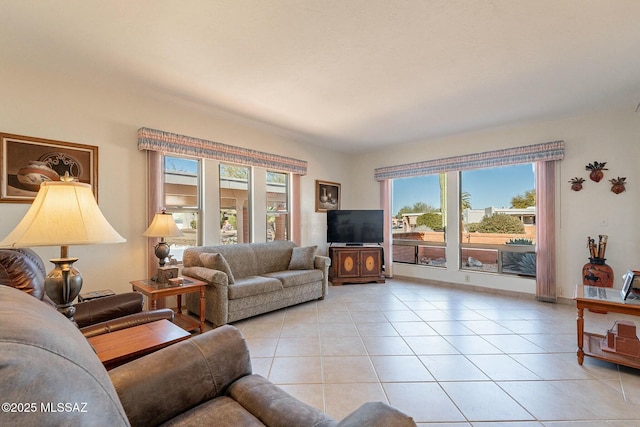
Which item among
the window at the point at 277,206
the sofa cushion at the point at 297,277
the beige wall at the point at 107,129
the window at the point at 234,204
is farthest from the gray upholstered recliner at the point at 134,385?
the window at the point at 277,206

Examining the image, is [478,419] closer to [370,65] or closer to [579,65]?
[370,65]

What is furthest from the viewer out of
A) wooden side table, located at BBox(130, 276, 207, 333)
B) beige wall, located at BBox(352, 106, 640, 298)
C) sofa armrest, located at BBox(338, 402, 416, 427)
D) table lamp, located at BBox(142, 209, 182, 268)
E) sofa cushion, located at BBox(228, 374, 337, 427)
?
beige wall, located at BBox(352, 106, 640, 298)

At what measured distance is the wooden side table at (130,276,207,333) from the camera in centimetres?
270

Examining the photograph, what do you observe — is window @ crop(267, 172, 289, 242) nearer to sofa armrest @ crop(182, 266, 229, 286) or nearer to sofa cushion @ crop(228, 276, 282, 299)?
sofa cushion @ crop(228, 276, 282, 299)

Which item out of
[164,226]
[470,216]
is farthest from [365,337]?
[470,216]

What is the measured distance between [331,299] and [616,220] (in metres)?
3.98

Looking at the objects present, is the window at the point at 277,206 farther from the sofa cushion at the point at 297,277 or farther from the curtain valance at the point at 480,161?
the curtain valance at the point at 480,161

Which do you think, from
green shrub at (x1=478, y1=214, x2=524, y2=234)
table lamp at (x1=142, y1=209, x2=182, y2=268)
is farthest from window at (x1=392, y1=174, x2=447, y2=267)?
table lamp at (x1=142, y1=209, x2=182, y2=268)

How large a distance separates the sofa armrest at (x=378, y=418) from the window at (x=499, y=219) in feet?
15.3

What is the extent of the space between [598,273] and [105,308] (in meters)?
5.32

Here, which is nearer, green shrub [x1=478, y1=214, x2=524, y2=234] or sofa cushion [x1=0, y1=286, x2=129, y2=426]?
sofa cushion [x1=0, y1=286, x2=129, y2=426]

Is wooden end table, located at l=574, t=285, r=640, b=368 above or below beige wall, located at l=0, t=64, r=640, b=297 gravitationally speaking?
below

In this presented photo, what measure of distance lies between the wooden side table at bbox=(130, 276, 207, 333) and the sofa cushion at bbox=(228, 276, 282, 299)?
1.13ft

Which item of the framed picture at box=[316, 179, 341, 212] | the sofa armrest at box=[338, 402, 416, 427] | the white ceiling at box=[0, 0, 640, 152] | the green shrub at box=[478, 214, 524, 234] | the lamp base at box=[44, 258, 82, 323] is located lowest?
the sofa armrest at box=[338, 402, 416, 427]
